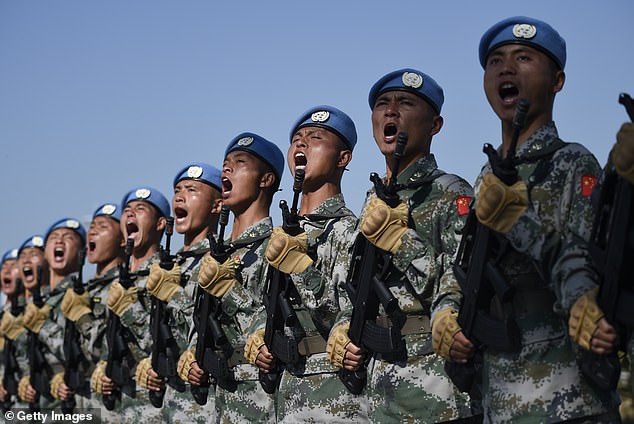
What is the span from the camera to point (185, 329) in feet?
32.1

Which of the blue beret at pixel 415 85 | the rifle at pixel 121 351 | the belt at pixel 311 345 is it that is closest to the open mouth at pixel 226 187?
the rifle at pixel 121 351

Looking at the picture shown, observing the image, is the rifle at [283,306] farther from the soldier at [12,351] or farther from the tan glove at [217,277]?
the soldier at [12,351]

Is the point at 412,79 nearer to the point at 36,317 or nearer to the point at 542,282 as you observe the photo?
the point at 542,282

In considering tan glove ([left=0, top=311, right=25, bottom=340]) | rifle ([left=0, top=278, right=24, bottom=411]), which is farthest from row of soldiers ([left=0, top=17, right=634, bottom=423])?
rifle ([left=0, top=278, right=24, bottom=411])

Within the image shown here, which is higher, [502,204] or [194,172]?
[194,172]

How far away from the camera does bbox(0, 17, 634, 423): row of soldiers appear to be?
5.08 metres

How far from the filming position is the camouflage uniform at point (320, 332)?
23.1ft

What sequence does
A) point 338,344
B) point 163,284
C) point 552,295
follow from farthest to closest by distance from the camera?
1. point 163,284
2. point 338,344
3. point 552,295

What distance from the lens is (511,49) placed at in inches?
228

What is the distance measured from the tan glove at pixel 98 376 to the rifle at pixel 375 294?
5284mm

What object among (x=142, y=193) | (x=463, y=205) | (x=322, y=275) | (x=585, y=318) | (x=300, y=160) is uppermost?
(x=142, y=193)

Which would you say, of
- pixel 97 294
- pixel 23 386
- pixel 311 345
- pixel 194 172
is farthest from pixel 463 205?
pixel 23 386

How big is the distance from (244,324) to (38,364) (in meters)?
5.72

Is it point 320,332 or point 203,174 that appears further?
point 203,174
